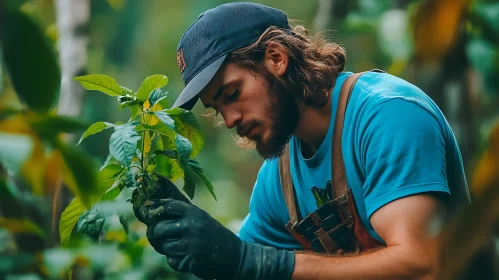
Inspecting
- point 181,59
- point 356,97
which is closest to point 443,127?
point 356,97

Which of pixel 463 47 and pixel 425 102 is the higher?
pixel 463 47

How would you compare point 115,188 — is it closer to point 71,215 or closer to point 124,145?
point 71,215

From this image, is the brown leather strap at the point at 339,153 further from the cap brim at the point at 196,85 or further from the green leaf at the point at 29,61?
the green leaf at the point at 29,61

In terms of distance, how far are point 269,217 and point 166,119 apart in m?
0.91

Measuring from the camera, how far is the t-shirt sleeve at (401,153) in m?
2.02

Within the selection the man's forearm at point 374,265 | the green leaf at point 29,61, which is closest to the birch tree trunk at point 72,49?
the man's forearm at point 374,265

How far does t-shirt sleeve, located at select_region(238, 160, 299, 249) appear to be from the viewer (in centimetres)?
264

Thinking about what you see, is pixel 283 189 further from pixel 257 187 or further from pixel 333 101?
pixel 333 101

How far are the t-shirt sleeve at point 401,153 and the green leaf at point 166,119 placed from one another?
0.62 metres

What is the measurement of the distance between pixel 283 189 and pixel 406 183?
26.7 inches

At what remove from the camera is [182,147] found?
1.90m

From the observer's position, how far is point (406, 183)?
6.59ft

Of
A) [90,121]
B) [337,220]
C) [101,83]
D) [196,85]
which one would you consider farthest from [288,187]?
[90,121]

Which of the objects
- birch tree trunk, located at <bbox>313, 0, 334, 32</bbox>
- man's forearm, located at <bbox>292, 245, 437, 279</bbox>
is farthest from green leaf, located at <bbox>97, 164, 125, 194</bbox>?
birch tree trunk, located at <bbox>313, 0, 334, 32</bbox>
